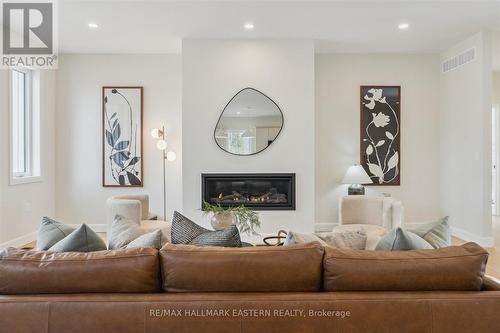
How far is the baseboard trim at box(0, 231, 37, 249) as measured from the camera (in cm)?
471

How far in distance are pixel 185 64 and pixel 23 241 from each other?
3.21 meters

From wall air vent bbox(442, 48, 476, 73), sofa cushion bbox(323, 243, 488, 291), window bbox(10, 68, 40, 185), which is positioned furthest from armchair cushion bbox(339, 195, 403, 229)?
window bbox(10, 68, 40, 185)

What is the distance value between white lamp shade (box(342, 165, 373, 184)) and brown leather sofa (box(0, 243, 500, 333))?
13.2 ft

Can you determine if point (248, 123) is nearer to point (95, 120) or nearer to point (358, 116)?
point (358, 116)

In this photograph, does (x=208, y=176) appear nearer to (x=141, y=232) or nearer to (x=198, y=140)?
(x=198, y=140)

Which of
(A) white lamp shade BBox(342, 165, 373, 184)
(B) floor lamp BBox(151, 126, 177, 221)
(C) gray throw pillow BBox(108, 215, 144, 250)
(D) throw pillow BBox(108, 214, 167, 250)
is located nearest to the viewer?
(D) throw pillow BBox(108, 214, 167, 250)

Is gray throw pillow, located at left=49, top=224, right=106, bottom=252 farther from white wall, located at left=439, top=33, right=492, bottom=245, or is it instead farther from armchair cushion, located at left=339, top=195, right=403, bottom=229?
white wall, located at left=439, top=33, right=492, bottom=245

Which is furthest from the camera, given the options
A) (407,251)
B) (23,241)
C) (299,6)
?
(23,241)

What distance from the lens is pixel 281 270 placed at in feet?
4.83

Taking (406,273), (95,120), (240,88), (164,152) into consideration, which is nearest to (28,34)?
(95,120)

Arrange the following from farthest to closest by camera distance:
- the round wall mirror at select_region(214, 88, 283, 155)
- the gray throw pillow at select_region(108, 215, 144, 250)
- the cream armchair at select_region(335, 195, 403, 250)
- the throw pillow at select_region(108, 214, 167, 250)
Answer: the round wall mirror at select_region(214, 88, 283, 155)
the cream armchair at select_region(335, 195, 403, 250)
the gray throw pillow at select_region(108, 215, 144, 250)
the throw pillow at select_region(108, 214, 167, 250)

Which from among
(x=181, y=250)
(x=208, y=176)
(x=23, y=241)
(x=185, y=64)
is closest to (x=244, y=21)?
(x=185, y=64)

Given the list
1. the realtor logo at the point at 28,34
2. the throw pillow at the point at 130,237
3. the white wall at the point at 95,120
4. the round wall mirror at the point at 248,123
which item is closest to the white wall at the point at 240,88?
the round wall mirror at the point at 248,123

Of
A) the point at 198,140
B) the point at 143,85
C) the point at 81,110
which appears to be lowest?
the point at 198,140
